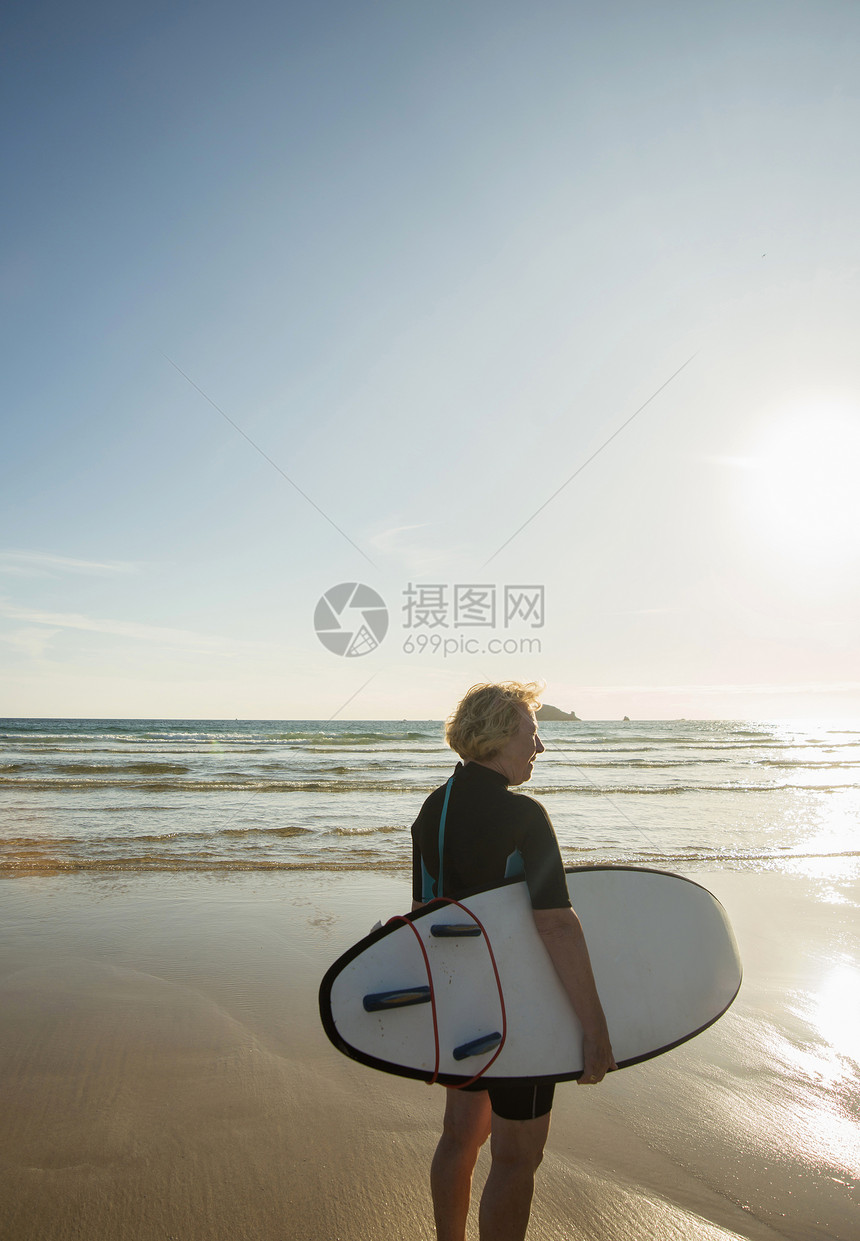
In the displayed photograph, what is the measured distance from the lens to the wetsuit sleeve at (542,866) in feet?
5.24

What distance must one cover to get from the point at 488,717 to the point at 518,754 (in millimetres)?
127

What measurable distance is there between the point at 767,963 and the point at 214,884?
443cm

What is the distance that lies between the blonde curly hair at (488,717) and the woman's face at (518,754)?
0.02 meters

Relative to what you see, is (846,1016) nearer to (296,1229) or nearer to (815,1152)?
(815,1152)

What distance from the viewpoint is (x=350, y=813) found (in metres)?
10.6

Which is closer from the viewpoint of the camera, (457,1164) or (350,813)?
(457,1164)

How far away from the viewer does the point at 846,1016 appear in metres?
3.48

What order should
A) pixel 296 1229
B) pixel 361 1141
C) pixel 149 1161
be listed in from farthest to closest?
pixel 361 1141, pixel 149 1161, pixel 296 1229

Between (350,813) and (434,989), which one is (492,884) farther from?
(350,813)

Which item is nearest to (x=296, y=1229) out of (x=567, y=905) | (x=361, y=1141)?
(x=361, y=1141)

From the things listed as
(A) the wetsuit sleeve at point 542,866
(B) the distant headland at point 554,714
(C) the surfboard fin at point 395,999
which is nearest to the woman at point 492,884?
(A) the wetsuit sleeve at point 542,866

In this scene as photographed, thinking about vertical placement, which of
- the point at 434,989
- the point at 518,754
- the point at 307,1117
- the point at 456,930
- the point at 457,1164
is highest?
the point at 518,754

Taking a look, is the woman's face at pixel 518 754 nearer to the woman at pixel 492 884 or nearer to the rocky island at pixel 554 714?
the woman at pixel 492 884

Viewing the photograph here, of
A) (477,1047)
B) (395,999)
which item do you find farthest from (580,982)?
(395,999)
